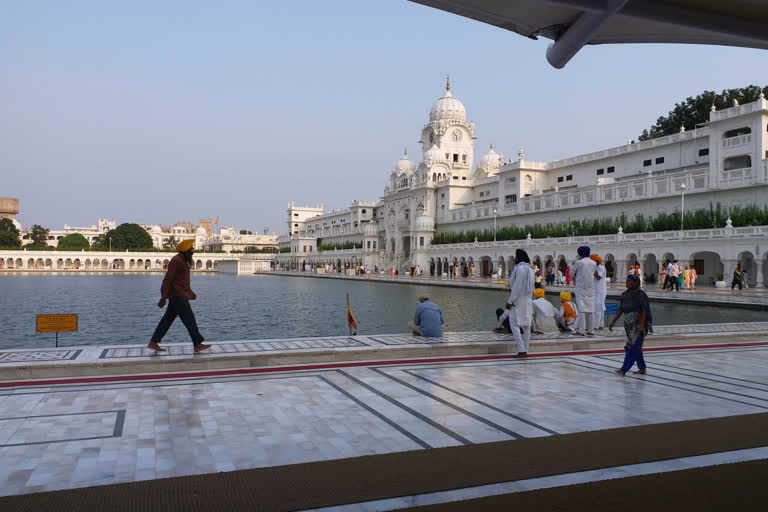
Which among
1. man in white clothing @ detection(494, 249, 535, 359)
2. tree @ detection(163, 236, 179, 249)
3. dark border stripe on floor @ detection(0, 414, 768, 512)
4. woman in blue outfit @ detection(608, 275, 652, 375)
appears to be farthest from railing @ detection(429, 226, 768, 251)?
tree @ detection(163, 236, 179, 249)

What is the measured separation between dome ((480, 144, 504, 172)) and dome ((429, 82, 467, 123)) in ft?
22.0

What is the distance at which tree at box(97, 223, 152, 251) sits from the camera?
4461 inches

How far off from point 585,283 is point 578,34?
7439 millimetres

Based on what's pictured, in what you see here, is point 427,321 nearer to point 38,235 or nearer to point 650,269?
point 650,269

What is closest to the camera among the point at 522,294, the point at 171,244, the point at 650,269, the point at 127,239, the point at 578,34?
the point at 578,34

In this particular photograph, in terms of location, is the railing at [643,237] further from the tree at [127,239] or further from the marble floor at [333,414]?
the tree at [127,239]

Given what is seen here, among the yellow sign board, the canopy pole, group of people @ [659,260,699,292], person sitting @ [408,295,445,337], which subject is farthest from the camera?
group of people @ [659,260,699,292]

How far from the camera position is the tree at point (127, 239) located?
113 metres

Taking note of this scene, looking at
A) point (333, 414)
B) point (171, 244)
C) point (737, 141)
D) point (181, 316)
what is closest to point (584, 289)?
point (333, 414)

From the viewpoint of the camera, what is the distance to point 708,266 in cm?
3788

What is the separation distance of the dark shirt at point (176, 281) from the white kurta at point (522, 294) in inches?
195

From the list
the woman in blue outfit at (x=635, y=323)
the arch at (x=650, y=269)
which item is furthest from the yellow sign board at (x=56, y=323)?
the arch at (x=650, y=269)

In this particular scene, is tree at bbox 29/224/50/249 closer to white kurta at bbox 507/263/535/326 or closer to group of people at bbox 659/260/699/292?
group of people at bbox 659/260/699/292

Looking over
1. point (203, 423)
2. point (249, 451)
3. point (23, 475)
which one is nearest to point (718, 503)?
Result: point (249, 451)
